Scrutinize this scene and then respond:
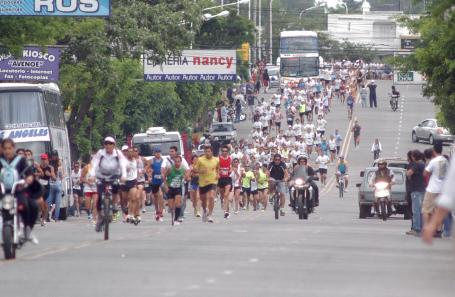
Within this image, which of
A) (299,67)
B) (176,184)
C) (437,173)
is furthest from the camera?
(299,67)

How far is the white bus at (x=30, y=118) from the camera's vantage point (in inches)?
1480

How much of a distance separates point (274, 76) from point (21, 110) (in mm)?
81711

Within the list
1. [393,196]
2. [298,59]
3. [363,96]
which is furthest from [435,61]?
[298,59]

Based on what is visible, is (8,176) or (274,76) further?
(274,76)

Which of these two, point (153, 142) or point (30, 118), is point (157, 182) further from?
point (153, 142)

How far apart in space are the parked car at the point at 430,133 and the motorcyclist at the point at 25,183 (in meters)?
57.3

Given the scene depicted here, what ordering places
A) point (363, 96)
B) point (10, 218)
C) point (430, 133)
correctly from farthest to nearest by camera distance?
1. point (363, 96)
2. point (430, 133)
3. point (10, 218)

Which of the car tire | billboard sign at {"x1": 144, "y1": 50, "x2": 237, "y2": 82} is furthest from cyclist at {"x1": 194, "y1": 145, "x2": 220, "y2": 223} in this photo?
billboard sign at {"x1": 144, "y1": 50, "x2": 237, "y2": 82}

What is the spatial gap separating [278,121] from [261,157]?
81.4 feet

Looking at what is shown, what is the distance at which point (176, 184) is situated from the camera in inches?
1226

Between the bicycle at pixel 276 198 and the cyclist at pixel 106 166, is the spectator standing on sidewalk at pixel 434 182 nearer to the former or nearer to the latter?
the cyclist at pixel 106 166

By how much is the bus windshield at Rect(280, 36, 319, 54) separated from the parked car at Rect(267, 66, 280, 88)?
2.42 meters

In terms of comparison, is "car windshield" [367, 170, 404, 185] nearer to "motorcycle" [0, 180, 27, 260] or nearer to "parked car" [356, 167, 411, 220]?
"parked car" [356, 167, 411, 220]

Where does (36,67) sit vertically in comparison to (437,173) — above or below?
above
